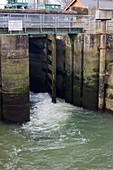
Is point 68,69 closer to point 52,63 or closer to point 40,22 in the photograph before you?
point 52,63

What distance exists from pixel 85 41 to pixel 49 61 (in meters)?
4.91

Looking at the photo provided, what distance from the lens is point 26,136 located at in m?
16.4

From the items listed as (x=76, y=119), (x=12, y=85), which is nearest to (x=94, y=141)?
(x=76, y=119)

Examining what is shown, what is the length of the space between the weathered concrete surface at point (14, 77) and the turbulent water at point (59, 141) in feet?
2.85

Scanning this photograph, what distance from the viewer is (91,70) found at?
66.7ft

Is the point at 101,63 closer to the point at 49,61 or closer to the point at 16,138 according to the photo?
the point at 49,61

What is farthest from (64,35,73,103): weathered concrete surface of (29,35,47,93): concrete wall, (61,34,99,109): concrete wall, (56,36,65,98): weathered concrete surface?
(29,35,47,93): concrete wall

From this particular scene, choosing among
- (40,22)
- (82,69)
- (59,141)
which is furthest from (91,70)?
(59,141)

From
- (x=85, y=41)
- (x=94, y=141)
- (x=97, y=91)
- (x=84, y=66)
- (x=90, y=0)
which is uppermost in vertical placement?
(x=90, y=0)

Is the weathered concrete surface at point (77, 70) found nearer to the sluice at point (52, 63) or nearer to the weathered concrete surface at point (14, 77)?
the sluice at point (52, 63)

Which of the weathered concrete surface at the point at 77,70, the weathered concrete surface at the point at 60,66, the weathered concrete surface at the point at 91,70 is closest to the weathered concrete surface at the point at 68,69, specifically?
the weathered concrete surface at the point at 77,70

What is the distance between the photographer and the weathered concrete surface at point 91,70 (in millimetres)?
20072

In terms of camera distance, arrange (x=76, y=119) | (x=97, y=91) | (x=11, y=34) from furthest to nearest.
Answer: (x=97, y=91), (x=76, y=119), (x=11, y=34)

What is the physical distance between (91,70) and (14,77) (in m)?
5.98
